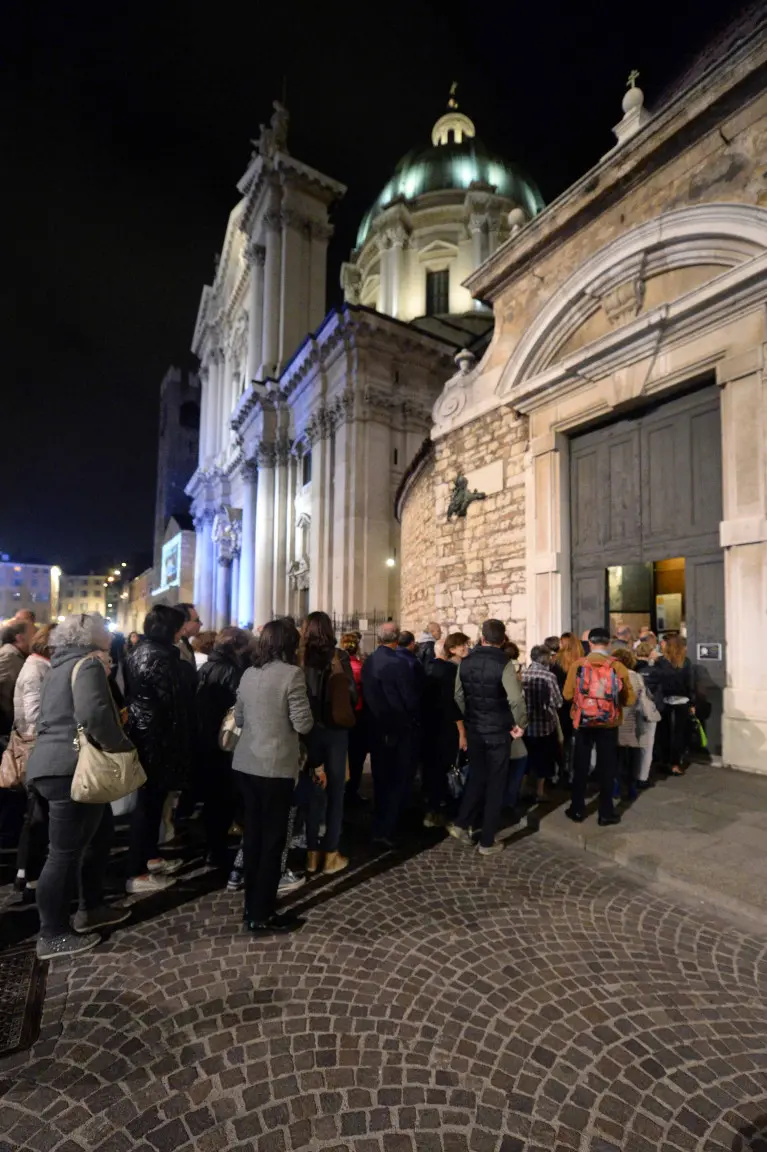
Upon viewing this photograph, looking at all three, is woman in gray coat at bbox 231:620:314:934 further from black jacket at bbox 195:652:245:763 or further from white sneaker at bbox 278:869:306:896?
black jacket at bbox 195:652:245:763

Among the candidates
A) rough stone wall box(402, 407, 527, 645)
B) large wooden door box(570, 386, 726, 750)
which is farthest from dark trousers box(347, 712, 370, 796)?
rough stone wall box(402, 407, 527, 645)

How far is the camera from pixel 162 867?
4230 mm

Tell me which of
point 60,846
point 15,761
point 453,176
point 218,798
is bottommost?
point 218,798

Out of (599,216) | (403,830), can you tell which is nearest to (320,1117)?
(403,830)

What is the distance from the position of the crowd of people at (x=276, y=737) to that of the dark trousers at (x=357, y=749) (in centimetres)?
3

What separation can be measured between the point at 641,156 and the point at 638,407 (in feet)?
10.5

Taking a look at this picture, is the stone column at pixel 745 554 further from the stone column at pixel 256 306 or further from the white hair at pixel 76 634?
the stone column at pixel 256 306

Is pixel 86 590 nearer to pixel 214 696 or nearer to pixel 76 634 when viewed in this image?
pixel 214 696

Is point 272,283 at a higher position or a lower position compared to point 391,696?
higher

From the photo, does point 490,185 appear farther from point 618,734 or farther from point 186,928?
point 186,928

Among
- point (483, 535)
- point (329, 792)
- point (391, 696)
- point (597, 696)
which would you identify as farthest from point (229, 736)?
point (483, 535)

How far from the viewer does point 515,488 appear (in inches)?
371

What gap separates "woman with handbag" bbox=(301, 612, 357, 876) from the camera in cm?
420

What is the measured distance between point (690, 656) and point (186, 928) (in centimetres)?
615
